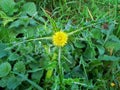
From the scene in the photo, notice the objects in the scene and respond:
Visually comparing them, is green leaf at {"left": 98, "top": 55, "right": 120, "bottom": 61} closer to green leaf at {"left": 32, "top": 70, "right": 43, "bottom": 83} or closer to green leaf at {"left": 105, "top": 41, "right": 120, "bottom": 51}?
green leaf at {"left": 105, "top": 41, "right": 120, "bottom": 51}

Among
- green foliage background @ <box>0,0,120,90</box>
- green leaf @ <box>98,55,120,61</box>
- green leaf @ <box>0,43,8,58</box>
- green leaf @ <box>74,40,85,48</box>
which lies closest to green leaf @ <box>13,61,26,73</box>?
green foliage background @ <box>0,0,120,90</box>

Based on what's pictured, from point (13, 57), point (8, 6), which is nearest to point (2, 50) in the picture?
point (13, 57)

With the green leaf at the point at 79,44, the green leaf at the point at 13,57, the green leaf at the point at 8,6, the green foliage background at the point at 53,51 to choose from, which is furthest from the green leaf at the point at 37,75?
the green leaf at the point at 8,6

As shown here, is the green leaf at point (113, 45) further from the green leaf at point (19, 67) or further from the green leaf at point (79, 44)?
the green leaf at point (19, 67)

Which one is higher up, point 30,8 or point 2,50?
point 30,8

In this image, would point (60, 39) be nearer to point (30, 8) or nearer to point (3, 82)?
point (3, 82)
